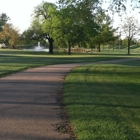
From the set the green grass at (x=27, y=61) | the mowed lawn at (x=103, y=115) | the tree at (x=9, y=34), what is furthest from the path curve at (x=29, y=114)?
the tree at (x=9, y=34)

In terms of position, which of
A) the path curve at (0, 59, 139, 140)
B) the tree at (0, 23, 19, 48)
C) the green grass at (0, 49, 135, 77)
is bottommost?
the green grass at (0, 49, 135, 77)

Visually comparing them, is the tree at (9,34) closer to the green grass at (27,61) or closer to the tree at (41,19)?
the tree at (41,19)

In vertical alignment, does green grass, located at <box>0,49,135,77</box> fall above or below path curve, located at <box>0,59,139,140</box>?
below

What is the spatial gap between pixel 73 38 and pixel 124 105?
60.0 m

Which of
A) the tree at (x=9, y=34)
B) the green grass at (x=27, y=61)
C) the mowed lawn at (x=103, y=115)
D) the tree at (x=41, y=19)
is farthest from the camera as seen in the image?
the tree at (x=9, y=34)

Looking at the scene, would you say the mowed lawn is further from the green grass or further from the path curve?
the green grass

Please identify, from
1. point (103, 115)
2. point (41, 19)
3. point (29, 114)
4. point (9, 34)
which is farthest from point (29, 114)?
point (9, 34)

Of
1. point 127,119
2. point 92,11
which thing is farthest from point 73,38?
point 127,119

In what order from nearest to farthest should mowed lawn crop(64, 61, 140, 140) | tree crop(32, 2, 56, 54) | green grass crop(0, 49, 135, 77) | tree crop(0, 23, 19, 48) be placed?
mowed lawn crop(64, 61, 140, 140) → green grass crop(0, 49, 135, 77) → tree crop(32, 2, 56, 54) → tree crop(0, 23, 19, 48)

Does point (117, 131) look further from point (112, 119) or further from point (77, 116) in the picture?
point (77, 116)

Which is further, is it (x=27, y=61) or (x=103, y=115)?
(x=27, y=61)

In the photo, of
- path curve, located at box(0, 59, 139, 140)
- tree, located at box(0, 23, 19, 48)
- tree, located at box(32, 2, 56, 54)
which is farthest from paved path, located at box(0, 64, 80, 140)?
tree, located at box(0, 23, 19, 48)

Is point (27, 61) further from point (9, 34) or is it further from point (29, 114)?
point (9, 34)

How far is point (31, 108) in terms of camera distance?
333 inches
